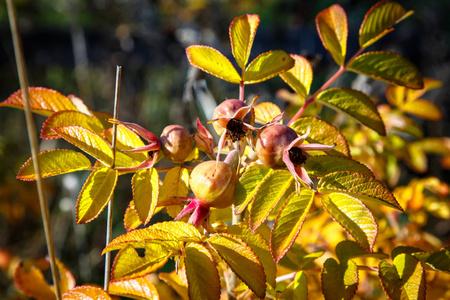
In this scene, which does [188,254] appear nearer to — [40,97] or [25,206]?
[40,97]

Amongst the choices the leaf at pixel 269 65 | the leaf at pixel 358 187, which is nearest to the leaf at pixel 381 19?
the leaf at pixel 269 65

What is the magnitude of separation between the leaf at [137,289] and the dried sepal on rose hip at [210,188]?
0.12 m

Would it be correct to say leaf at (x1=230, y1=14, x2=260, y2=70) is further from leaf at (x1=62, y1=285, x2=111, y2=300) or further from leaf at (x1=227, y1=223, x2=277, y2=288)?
leaf at (x1=62, y1=285, x2=111, y2=300)

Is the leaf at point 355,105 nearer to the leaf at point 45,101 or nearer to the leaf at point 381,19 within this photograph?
the leaf at point 381,19

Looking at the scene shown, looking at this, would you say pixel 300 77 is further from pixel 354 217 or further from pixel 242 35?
pixel 354 217

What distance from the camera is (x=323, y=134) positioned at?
21.3 inches

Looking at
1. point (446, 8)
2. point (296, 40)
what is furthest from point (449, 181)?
point (446, 8)

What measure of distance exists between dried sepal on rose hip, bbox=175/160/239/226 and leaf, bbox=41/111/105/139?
0.18 metres

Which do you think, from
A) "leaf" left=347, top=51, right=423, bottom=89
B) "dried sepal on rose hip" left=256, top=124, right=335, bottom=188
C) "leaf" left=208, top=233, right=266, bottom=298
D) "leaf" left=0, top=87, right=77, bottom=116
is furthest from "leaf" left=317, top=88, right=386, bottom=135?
"leaf" left=0, top=87, right=77, bottom=116

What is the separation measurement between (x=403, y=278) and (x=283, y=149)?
8.4 inches

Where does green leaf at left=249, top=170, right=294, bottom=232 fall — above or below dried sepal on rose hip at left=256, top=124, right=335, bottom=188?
below

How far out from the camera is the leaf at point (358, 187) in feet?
1.38

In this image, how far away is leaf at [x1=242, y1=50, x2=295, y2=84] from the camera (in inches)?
20.5

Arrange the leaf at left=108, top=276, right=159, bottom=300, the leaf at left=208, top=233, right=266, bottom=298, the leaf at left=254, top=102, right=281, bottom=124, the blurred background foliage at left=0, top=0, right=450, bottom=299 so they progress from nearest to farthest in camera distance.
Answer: the leaf at left=208, top=233, right=266, bottom=298, the leaf at left=108, top=276, right=159, bottom=300, the leaf at left=254, top=102, right=281, bottom=124, the blurred background foliage at left=0, top=0, right=450, bottom=299
